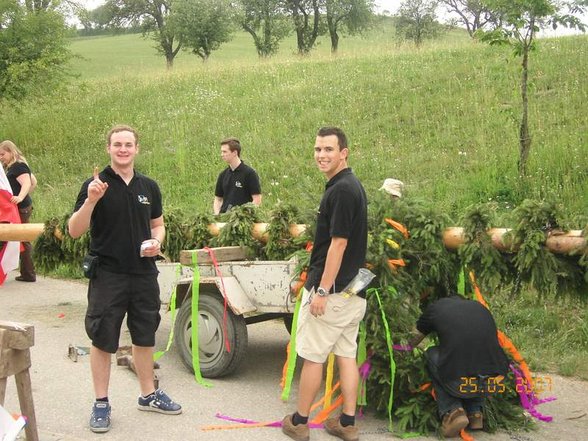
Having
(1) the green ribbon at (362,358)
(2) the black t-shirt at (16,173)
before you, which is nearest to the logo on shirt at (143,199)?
(1) the green ribbon at (362,358)

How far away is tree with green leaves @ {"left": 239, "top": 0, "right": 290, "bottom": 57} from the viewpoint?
49.4 metres

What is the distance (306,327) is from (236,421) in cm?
93

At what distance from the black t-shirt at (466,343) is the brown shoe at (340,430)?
68 cm

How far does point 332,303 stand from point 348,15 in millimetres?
46864

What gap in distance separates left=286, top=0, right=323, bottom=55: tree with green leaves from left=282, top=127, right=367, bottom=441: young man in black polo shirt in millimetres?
44167

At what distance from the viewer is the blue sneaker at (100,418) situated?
16.9ft

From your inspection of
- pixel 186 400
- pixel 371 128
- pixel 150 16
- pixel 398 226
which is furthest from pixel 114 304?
pixel 150 16

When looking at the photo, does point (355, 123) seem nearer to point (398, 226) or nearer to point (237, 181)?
point (237, 181)

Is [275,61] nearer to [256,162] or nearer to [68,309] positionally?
[256,162]

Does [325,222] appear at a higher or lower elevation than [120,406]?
higher

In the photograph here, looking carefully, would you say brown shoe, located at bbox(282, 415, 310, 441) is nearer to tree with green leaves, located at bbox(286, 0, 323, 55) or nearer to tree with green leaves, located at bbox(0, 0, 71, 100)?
tree with green leaves, located at bbox(0, 0, 71, 100)

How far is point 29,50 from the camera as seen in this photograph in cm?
2097

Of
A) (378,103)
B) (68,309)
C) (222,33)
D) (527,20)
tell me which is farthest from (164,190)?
(222,33)

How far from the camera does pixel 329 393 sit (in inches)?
216
